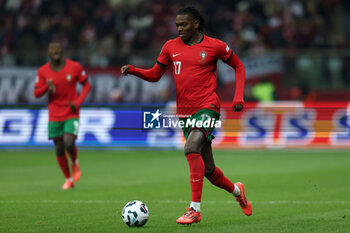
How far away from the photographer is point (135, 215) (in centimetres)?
788

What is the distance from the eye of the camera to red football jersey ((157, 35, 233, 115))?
27.0ft

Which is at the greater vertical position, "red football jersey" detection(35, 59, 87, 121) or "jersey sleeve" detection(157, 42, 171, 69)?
"jersey sleeve" detection(157, 42, 171, 69)

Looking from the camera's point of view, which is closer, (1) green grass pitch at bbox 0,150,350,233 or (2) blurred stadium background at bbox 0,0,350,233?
(1) green grass pitch at bbox 0,150,350,233

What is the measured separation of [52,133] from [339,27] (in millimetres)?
13864

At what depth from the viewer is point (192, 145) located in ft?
26.3

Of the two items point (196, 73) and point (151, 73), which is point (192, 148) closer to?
point (196, 73)

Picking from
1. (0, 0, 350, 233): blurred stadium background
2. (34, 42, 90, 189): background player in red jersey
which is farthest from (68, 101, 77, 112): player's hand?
(0, 0, 350, 233): blurred stadium background

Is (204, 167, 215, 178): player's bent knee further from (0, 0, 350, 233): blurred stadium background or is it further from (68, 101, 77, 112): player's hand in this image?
(68, 101, 77, 112): player's hand

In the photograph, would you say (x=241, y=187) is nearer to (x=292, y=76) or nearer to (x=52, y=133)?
(x=52, y=133)

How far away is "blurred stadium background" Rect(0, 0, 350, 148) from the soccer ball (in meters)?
12.7

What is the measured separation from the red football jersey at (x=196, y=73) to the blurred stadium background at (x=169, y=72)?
1240cm

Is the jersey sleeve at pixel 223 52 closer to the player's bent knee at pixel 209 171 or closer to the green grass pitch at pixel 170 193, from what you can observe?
the player's bent knee at pixel 209 171

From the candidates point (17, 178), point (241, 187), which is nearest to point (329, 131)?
point (17, 178)

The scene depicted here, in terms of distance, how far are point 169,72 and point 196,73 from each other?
14046mm
